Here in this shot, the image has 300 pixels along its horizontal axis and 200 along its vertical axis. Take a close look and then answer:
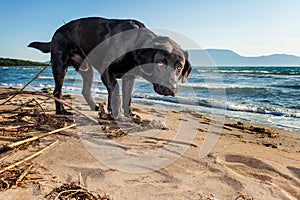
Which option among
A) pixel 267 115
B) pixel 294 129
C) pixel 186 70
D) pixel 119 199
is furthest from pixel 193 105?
pixel 119 199

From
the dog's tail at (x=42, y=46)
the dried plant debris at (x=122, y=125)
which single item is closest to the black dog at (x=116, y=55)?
the dog's tail at (x=42, y=46)

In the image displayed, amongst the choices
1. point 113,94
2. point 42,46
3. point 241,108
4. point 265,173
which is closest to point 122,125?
point 113,94

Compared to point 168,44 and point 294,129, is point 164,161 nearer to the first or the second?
point 168,44

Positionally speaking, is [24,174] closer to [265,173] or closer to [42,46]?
[265,173]

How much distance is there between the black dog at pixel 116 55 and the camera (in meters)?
3.58

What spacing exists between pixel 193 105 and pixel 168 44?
5.10 m

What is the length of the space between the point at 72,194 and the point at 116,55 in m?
2.64

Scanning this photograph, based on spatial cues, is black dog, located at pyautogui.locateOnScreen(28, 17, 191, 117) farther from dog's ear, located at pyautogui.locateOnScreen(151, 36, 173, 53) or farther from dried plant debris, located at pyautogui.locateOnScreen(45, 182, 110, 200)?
dried plant debris, located at pyautogui.locateOnScreen(45, 182, 110, 200)

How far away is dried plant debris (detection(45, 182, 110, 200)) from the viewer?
5.76ft

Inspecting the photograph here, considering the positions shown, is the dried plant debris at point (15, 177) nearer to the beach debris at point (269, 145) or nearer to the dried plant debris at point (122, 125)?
the dried plant debris at point (122, 125)

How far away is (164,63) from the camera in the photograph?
3561mm

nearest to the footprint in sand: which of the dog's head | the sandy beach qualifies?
the sandy beach

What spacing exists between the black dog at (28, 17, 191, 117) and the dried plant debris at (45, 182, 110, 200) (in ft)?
6.27

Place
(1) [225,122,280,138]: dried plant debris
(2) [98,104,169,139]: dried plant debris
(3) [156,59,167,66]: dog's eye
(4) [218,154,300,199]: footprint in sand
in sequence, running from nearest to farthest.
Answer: (4) [218,154,300,199]: footprint in sand < (2) [98,104,169,139]: dried plant debris < (3) [156,59,167,66]: dog's eye < (1) [225,122,280,138]: dried plant debris
